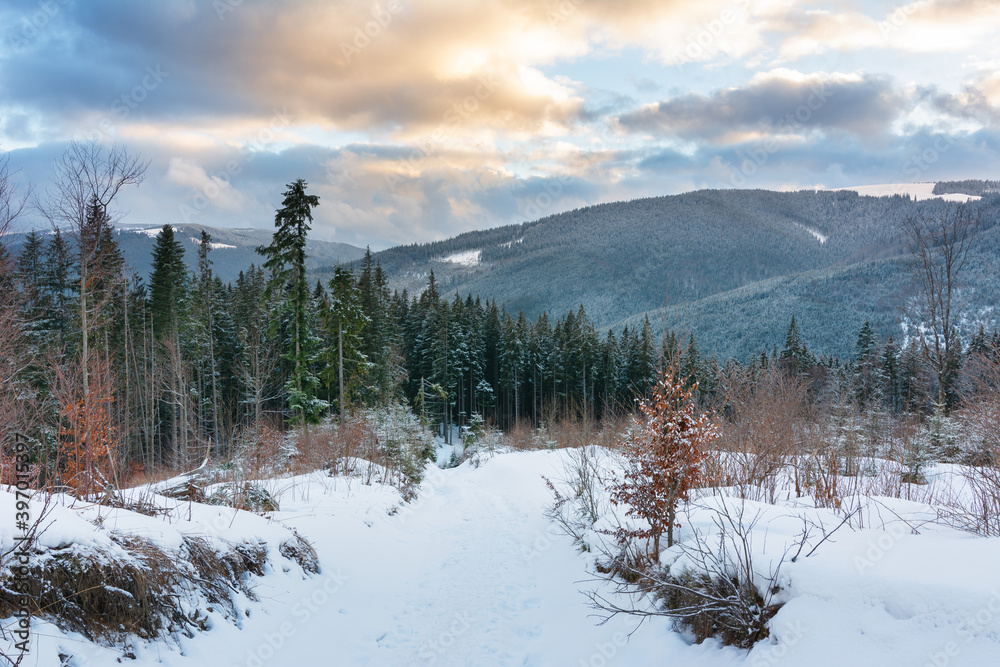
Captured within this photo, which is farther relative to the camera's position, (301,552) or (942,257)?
(942,257)

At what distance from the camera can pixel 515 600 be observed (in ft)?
23.1

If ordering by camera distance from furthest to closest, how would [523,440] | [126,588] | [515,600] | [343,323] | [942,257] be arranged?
[523,440], [343,323], [942,257], [515,600], [126,588]

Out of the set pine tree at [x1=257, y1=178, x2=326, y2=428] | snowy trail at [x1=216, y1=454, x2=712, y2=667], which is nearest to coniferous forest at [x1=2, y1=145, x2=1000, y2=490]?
pine tree at [x1=257, y1=178, x2=326, y2=428]

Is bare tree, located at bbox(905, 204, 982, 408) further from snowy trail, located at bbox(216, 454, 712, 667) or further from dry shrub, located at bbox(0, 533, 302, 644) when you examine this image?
dry shrub, located at bbox(0, 533, 302, 644)

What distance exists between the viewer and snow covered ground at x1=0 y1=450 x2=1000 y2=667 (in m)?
3.14

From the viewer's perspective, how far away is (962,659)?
2.77 metres

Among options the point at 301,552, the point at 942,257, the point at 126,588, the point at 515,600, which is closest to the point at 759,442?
the point at 515,600

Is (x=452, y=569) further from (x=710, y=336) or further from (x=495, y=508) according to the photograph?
(x=710, y=336)

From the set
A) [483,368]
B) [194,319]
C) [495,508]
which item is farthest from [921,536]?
[483,368]

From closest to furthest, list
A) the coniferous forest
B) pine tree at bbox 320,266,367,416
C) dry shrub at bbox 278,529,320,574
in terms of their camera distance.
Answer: dry shrub at bbox 278,529,320,574 < the coniferous forest < pine tree at bbox 320,266,367,416

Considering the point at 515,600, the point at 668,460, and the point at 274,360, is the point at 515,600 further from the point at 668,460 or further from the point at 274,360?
the point at 274,360

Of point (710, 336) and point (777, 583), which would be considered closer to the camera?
point (777, 583)

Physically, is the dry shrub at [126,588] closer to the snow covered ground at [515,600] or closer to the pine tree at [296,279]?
the snow covered ground at [515,600]

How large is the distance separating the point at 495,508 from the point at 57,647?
1144cm
